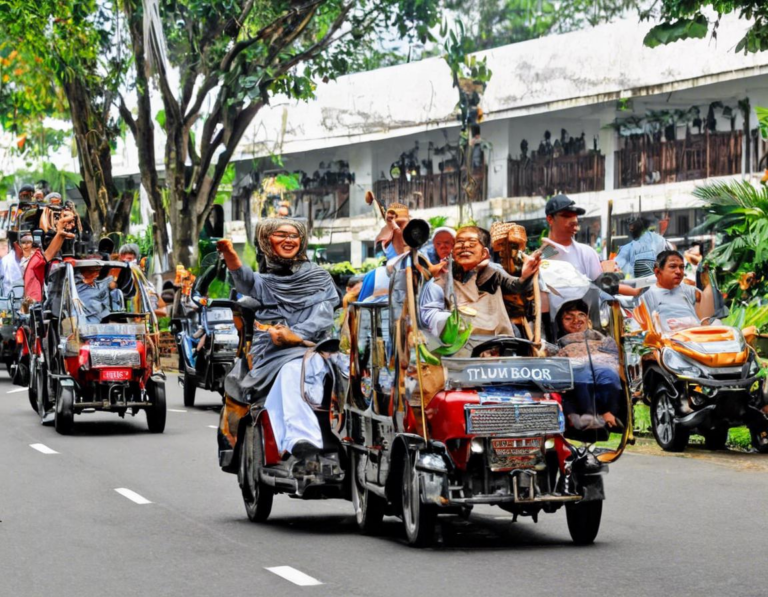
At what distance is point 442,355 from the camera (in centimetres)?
930

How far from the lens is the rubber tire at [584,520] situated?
9352 millimetres

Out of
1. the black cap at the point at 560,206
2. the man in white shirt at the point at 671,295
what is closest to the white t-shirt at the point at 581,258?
the black cap at the point at 560,206

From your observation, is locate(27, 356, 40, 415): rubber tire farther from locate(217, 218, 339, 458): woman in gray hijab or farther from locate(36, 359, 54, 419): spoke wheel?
locate(217, 218, 339, 458): woman in gray hijab

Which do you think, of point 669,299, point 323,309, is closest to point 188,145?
point 669,299

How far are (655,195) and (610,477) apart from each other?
680 inches

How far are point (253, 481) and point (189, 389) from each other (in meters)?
11.5

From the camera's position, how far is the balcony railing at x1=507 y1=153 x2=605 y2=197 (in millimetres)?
32062

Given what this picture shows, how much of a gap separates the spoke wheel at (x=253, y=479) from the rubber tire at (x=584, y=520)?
2.16 metres

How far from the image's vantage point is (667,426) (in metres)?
15.4

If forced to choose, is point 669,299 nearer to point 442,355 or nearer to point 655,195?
point 442,355

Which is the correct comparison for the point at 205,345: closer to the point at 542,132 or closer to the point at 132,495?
the point at 132,495

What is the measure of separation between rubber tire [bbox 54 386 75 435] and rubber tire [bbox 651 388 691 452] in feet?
21.6

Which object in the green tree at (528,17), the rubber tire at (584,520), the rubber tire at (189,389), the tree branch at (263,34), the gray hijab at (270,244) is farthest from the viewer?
the green tree at (528,17)

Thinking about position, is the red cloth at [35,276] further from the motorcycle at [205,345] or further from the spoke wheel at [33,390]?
the spoke wheel at [33,390]
